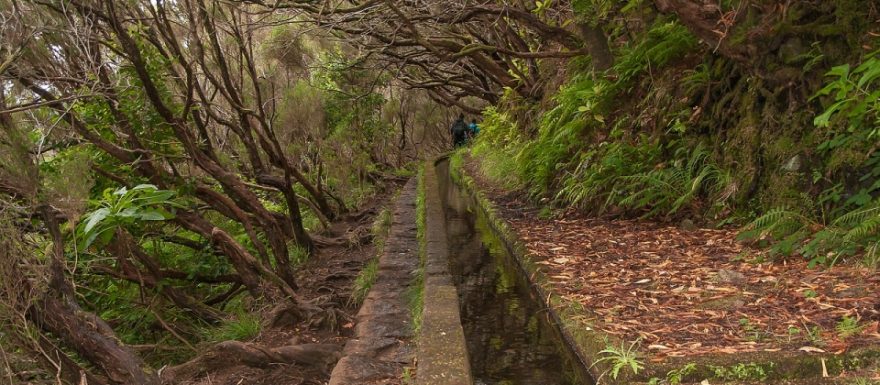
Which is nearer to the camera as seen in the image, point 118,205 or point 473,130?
point 118,205

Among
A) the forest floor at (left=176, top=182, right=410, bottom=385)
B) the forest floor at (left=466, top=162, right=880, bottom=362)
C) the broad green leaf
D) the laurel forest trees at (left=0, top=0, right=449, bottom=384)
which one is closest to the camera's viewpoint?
the forest floor at (left=466, top=162, right=880, bottom=362)

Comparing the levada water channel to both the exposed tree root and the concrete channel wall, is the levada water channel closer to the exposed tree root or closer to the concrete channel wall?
the concrete channel wall

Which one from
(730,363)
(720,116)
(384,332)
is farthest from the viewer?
(720,116)

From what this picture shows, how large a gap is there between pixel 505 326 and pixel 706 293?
1.40 m

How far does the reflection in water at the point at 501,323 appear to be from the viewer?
3.51 m

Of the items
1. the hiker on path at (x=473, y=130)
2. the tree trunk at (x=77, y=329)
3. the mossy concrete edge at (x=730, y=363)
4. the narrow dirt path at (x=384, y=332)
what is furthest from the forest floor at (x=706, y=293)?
the hiker on path at (x=473, y=130)

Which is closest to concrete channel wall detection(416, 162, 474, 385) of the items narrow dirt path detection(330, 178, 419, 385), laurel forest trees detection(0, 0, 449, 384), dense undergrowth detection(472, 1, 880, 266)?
narrow dirt path detection(330, 178, 419, 385)

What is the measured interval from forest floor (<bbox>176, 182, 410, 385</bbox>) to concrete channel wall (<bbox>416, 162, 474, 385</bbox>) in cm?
74

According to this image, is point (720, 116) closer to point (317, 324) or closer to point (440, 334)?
point (440, 334)

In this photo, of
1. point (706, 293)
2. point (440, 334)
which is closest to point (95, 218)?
point (440, 334)

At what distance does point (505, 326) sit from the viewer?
4328 mm

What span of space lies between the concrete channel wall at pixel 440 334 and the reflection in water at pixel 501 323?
25 centimetres

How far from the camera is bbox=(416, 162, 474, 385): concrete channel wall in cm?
303

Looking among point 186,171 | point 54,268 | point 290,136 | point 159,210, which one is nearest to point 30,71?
point 159,210
